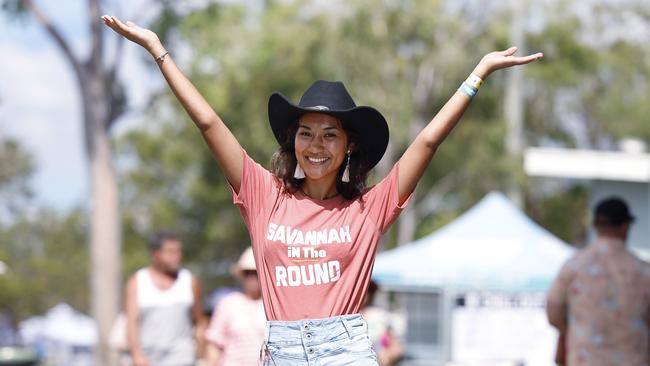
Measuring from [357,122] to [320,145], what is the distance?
0.55ft

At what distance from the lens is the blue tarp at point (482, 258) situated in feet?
47.5

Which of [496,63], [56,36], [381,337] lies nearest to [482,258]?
[381,337]

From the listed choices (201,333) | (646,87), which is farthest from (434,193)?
(201,333)

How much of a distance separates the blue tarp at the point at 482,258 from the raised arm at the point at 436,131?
30.9 feet

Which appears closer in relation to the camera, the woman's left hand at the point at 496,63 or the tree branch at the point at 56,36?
the woman's left hand at the point at 496,63

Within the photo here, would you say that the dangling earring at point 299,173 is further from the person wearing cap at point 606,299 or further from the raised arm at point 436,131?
the person wearing cap at point 606,299

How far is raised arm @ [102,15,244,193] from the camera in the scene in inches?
183

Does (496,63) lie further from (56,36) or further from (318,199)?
(56,36)

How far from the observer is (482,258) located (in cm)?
1519

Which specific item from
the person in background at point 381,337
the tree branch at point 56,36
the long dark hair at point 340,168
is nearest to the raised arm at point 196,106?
the long dark hair at point 340,168

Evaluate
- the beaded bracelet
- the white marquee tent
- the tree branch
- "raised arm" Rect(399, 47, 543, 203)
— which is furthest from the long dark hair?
the tree branch

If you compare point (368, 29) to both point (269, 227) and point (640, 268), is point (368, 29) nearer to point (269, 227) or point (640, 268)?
point (640, 268)

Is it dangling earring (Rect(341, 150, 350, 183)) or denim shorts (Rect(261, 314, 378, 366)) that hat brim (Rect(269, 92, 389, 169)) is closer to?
dangling earring (Rect(341, 150, 350, 183))

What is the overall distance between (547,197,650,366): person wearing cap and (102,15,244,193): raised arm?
3.86 metres
